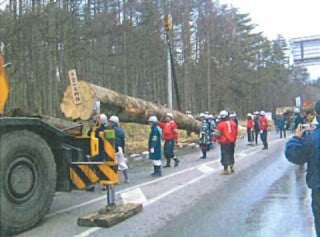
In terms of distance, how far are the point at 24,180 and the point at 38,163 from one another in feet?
1.19

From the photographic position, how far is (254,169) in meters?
15.6

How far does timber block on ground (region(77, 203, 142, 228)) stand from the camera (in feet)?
25.5

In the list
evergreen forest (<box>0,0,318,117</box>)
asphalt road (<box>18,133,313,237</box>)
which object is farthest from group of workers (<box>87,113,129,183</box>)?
evergreen forest (<box>0,0,318,117</box>)

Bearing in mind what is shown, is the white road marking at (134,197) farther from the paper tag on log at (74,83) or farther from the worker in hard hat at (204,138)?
the worker in hard hat at (204,138)

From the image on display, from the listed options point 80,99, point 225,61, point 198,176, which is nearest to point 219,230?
point 198,176

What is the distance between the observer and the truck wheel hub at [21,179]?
742 centimetres

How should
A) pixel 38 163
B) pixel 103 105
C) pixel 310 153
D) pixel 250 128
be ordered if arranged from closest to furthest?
pixel 310 153, pixel 38 163, pixel 103 105, pixel 250 128

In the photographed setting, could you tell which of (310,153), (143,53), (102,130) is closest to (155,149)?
(102,130)

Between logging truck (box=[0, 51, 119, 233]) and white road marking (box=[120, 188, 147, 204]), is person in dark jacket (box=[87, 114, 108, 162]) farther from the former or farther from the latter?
white road marking (box=[120, 188, 147, 204])

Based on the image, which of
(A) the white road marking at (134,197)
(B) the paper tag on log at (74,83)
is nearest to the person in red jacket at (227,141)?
(A) the white road marking at (134,197)

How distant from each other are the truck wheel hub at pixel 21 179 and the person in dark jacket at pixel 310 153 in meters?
4.27

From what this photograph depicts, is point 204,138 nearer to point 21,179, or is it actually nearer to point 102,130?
point 102,130

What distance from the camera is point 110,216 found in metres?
7.99

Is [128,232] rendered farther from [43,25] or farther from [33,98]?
[33,98]
